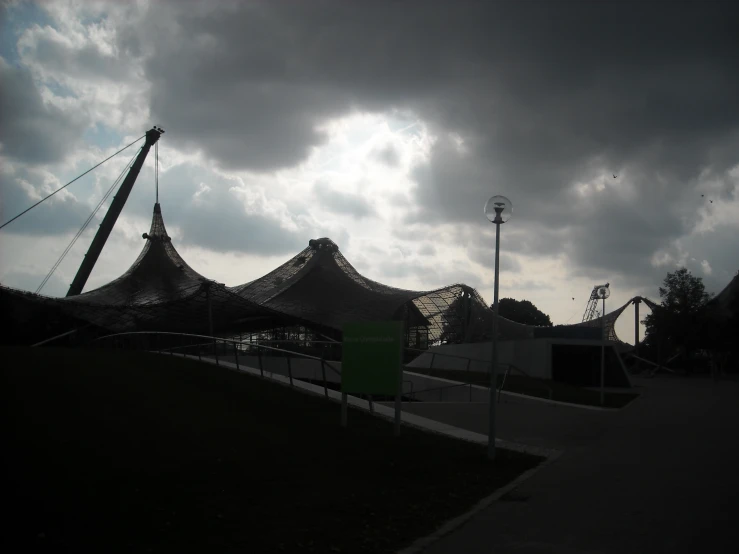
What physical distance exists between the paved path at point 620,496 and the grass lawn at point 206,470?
65 centimetres

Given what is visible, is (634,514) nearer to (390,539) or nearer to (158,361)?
(390,539)

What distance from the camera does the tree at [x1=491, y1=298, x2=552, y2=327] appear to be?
108 metres

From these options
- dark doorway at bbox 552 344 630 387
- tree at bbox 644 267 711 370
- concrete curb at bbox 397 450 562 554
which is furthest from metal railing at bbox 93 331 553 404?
tree at bbox 644 267 711 370

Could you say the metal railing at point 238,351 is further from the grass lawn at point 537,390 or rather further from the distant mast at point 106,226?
the distant mast at point 106,226

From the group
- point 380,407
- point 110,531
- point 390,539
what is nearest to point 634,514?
point 390,539

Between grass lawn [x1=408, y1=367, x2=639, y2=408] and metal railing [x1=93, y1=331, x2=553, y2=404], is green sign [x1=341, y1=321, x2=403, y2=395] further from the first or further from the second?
grass lawn [x1=408, y1=367, x2=639, y2=408]

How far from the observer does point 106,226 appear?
75812mm

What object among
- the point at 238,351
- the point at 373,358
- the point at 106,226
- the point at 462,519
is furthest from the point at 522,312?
the point at 462,519

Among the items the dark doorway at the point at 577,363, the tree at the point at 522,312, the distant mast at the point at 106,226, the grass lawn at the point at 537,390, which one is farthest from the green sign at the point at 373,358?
the tree at the point at 522,312

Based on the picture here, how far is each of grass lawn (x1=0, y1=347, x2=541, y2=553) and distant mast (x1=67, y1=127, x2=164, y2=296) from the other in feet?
216

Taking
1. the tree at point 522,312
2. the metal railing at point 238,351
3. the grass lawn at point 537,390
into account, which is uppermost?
the tree at point 522,312

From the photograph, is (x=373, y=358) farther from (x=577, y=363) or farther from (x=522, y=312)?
(x=522, y=312)

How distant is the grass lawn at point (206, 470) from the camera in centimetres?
598

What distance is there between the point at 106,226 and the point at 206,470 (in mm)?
72966
